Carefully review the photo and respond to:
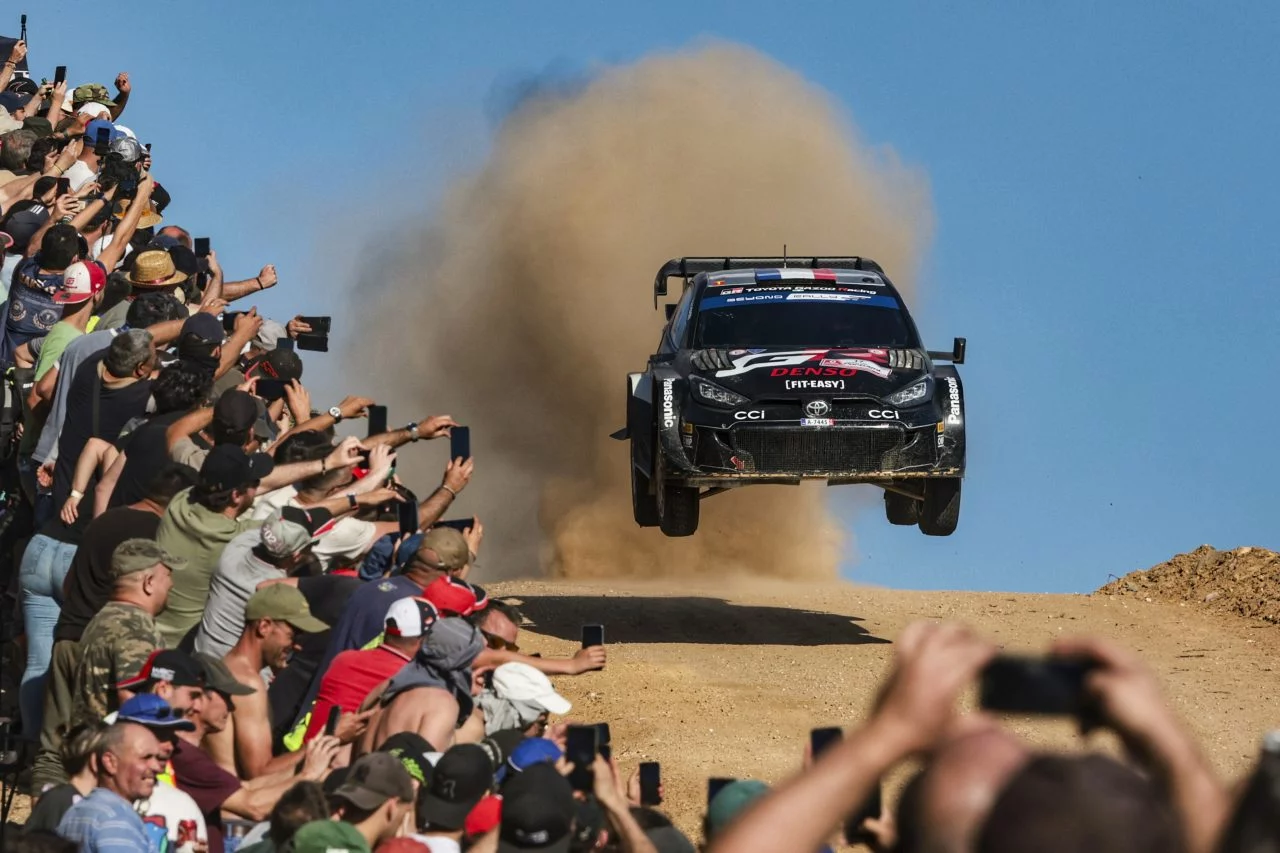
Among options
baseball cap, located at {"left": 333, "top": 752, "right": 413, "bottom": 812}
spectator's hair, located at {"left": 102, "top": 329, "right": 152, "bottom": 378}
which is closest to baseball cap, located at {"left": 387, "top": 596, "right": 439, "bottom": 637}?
baseball cap, located at {"left": 333, "top": 752, "right": 413, "bottom": 812}

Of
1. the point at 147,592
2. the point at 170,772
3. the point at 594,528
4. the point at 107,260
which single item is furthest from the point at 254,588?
the point at 594,528

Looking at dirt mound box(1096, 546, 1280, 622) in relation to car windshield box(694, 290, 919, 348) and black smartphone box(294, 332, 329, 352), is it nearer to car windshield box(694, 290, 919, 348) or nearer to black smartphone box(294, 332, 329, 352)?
car windshield box(694, 290, 919, 348)

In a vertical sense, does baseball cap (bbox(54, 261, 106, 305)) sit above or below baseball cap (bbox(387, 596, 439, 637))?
above

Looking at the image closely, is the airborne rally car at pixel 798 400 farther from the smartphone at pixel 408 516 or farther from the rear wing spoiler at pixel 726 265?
the smartphone at pixel 408 516

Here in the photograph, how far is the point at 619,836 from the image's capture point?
498 cm

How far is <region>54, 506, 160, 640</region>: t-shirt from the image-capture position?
7465 mm

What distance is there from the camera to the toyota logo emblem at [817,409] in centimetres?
1364

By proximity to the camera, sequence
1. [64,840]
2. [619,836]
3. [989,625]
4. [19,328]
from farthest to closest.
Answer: [989,625] < [19,328] < [619,836] < [64,840]

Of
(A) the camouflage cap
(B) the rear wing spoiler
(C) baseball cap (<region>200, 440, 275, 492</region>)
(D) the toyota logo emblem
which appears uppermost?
(A) the camouflage cap

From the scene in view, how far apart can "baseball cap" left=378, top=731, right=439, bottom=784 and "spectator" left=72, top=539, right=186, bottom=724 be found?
3.88ft

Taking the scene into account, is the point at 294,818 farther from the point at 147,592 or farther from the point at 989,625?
the point at 989,625

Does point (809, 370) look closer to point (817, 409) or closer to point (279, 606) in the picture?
point (817, 409)

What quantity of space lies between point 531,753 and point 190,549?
6.94 ft

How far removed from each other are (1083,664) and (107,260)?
9.58 meters
